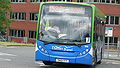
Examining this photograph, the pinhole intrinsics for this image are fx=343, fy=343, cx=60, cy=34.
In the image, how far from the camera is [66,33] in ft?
46.0

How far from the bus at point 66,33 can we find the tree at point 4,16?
38.1 meters

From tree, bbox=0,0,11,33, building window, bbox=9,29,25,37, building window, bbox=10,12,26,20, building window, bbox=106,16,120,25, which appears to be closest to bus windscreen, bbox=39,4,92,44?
building window, bbox=106,16,120,25

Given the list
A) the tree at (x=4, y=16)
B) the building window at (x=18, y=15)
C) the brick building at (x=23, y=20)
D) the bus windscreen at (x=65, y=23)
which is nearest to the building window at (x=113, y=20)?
the brick building at (x=23, y=20)

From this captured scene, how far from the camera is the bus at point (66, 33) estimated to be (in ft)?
45.6

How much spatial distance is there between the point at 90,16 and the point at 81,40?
1.12m

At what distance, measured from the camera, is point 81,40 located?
1395 centimetres

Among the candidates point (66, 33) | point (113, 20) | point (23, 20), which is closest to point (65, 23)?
point (66, 33)

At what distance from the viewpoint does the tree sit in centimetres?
5209

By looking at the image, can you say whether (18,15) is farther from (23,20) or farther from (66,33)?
(66,33)

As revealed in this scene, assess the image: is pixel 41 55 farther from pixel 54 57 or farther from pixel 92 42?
pixel 92 42

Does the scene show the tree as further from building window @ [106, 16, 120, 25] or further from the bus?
the bus

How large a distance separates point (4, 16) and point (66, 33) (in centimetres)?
4005

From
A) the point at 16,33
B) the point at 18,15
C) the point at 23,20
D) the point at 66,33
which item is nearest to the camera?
the point at 66,33

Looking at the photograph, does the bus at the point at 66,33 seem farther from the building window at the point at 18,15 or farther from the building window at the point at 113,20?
the building window at the point at 18,15
